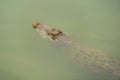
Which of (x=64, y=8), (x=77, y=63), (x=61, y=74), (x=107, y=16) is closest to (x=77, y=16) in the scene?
(x=64, y=8)

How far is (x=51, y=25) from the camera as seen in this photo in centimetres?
215

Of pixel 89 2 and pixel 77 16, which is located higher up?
pixel 89 2

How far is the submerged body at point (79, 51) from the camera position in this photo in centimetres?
208

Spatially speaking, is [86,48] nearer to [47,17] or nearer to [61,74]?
[61,74]

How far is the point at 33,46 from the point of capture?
84.8 inches

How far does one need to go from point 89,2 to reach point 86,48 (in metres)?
0.52

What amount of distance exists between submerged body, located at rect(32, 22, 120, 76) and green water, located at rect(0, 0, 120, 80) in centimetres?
6

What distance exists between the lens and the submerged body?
6.83 ft

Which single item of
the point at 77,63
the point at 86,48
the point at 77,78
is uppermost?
the point at 86,48

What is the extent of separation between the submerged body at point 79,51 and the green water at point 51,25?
0.06 m

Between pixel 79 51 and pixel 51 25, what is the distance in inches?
17.0

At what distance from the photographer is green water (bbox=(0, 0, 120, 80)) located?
2.11 m

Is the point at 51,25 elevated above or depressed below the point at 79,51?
above

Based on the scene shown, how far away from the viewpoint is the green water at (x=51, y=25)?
211 centimetres
